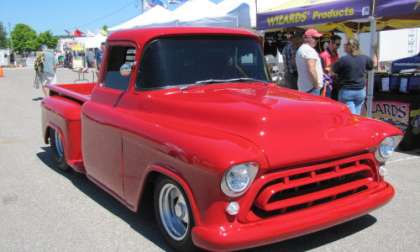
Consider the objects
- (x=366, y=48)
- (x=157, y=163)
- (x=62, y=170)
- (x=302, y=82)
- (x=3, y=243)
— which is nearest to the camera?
(x=157, y=163)

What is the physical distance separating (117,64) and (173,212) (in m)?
1.78

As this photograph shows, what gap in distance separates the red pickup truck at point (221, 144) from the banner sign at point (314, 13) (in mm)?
3380

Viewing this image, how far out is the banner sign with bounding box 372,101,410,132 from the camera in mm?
7137

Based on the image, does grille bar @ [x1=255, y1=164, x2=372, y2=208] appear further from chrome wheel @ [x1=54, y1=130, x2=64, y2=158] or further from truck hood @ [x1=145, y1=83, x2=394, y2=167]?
chrome wheel @ [x1=54, y1=130, x2=64, y2=158]

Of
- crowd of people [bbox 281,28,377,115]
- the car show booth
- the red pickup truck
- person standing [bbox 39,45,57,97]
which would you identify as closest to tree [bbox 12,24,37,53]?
person standing [bbox 39,45,57,97]

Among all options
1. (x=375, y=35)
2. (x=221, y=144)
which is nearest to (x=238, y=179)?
(x=221, y=144)

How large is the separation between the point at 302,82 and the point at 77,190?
11.8 ft

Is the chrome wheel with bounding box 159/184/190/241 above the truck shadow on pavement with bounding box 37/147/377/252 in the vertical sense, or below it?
above

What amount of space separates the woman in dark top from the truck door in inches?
147

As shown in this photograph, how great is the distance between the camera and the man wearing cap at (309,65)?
6551mm

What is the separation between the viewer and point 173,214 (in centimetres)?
354

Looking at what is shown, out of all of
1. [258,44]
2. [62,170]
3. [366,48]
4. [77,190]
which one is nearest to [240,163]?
[258,44]

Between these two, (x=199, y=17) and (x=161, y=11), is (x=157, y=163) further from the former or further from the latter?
(x=161, y=11)

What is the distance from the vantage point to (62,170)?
19.5 feet
